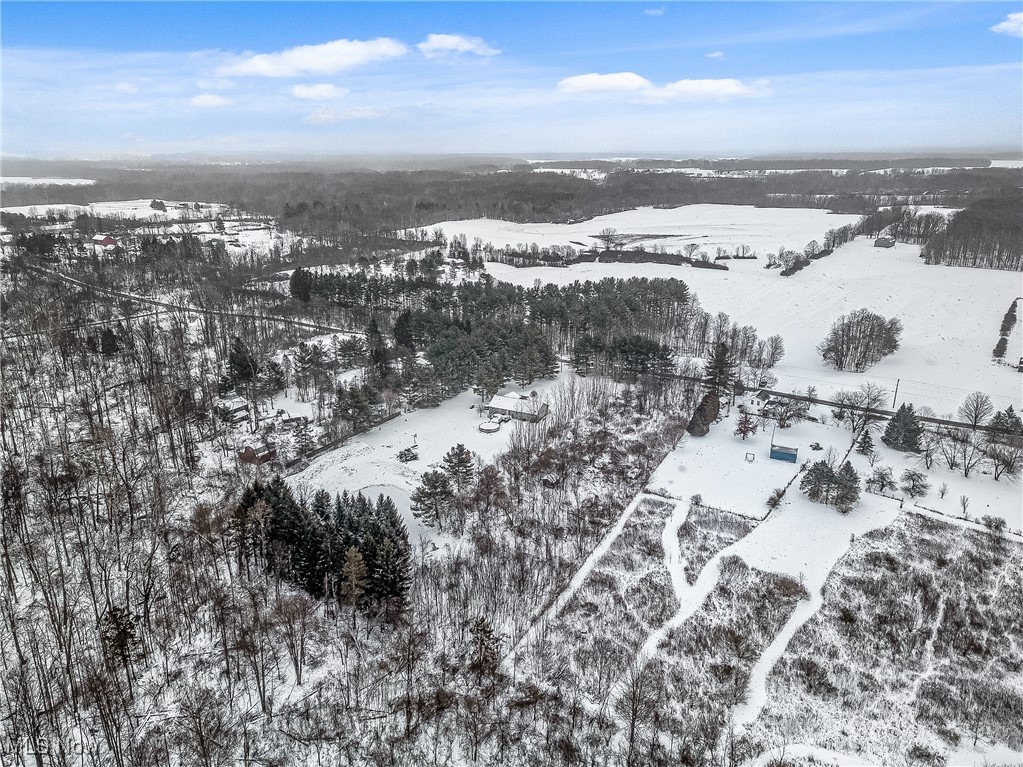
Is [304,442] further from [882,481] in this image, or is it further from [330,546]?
[882,481]

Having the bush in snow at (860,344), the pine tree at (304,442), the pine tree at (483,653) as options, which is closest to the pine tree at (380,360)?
the pine tree at (304,442)

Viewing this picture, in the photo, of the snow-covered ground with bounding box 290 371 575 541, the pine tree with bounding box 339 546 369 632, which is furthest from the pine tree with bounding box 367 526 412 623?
the snow-covered ground with bounding box 290 371 575 541

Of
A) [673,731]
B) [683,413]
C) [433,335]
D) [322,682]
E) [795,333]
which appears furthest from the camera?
[795,333]

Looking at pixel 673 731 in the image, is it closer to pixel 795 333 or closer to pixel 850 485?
pixel 850 485

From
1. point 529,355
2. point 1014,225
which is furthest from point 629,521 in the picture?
point 1014,225

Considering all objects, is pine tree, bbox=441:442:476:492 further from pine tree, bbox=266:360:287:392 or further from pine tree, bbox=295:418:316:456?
pine tree, bbox=266:360:287:392

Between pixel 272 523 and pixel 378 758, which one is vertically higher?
pixel 272 523
